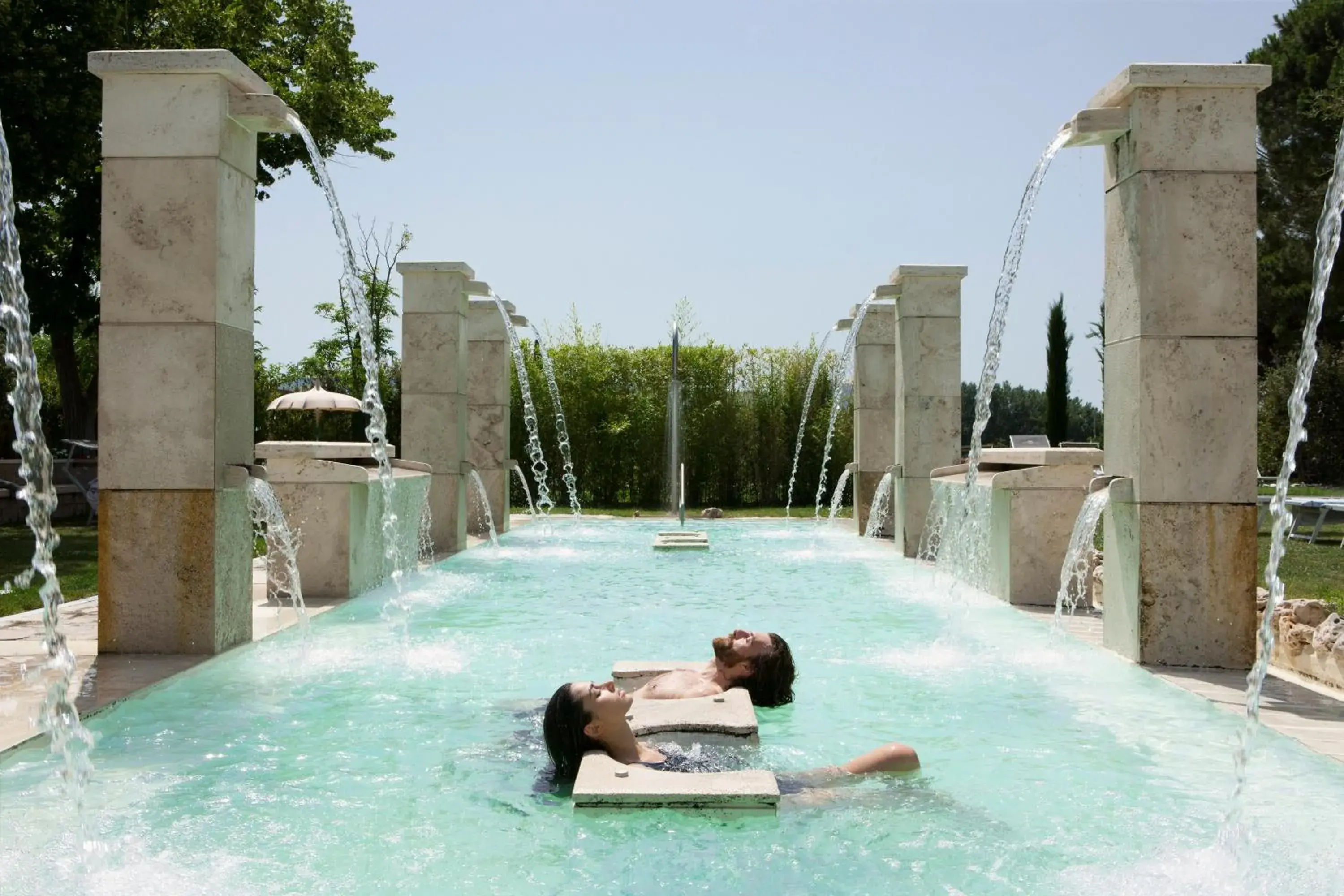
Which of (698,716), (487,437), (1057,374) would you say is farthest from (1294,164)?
(698,716)

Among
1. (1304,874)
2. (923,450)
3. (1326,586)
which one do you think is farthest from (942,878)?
(923,450)

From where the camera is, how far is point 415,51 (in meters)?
14.1

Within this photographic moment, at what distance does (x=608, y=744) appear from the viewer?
159 inches

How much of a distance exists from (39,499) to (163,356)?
82.8 inches

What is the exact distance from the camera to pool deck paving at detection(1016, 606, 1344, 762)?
4.49 m

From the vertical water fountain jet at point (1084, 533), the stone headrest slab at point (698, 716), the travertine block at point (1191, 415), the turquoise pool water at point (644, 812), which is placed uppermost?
the travertine block at point (1191, 415)

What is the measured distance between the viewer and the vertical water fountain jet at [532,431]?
59.0ft

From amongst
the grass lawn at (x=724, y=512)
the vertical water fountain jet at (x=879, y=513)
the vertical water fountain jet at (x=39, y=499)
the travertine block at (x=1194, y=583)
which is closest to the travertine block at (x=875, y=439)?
the vertical water fountain jet at (x=879, y=513)

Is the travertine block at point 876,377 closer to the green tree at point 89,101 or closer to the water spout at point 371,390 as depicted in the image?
the water spout at point 371,390

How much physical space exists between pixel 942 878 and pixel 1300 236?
27.2 meters

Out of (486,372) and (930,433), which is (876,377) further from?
(486,372)

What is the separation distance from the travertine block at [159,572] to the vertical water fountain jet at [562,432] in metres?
13.3

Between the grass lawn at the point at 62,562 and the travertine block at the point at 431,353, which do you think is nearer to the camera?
the grass lawn at the point at 62,562

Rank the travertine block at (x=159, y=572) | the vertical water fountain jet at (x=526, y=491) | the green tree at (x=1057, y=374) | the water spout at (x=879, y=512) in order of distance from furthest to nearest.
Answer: the green tree at (x=1057, y=374) < the vertical water fountain jet at (x=526, y=491) < the water spout at (x=879, y=512) < the travertine block at (x=159, y=572)
